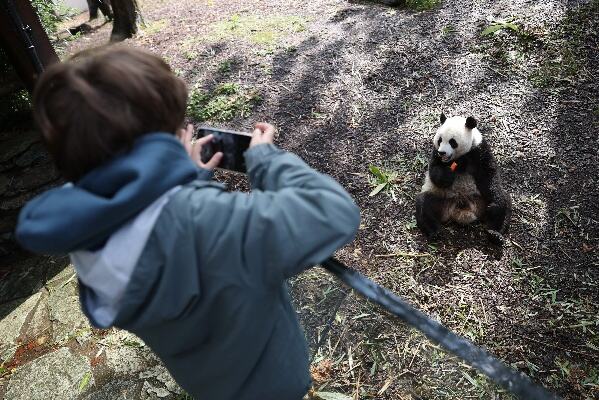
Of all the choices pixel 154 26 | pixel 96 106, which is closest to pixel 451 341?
pixel 96 106

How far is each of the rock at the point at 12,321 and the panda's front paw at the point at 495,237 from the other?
148 inches

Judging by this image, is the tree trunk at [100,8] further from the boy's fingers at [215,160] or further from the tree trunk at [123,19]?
the boy's fingers at [215,160]

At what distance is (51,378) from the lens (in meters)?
2.99

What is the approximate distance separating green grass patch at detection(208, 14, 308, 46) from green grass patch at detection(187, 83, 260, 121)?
1.32m

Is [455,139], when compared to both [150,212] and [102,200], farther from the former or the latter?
[102,200]

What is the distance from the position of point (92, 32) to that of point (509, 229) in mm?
9478

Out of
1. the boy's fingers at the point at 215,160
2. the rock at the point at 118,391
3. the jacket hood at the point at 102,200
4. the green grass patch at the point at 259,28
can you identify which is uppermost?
the jacket hood at the point at 102,200

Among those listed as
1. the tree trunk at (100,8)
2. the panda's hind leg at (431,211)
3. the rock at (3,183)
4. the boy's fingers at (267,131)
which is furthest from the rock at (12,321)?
the tree trunk at (100,8)

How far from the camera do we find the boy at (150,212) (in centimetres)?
111

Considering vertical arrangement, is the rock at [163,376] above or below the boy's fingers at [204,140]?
below

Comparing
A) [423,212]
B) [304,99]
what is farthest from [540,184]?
[304,99]

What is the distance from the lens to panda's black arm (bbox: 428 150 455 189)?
3510 millimetres

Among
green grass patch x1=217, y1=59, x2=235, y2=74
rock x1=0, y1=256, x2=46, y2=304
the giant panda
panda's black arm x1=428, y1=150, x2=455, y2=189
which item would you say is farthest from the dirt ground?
rock x1=0, y1=256, x2=46, y2=304

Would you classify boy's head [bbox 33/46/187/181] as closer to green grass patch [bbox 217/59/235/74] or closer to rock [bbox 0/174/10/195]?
rock [bbox 0/174/10/195]
